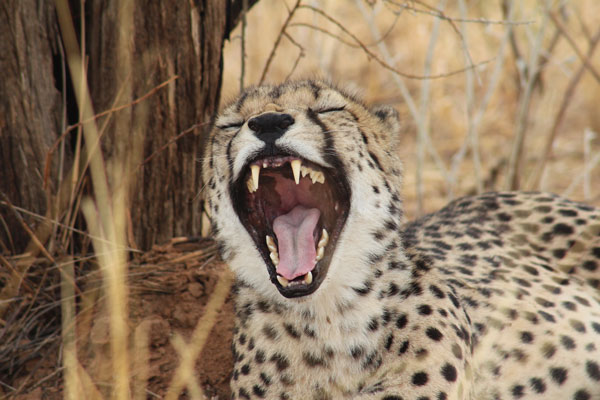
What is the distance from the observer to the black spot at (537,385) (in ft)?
7.87

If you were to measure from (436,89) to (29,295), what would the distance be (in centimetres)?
367

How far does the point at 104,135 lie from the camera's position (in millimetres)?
2795

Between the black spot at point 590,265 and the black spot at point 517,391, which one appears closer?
the black spot at point 517,391

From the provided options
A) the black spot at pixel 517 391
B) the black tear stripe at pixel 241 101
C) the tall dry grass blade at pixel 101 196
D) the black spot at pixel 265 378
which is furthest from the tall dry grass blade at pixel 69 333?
the black spot at pixel 517 391

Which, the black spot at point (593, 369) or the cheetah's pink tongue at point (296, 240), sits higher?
the cheetah's pink tongue at point (296, 240)

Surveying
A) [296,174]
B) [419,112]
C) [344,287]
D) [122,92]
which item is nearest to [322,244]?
[344,287]

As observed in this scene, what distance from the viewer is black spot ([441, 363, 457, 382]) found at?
6.56 feet

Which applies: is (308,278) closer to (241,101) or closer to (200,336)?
(241,101)

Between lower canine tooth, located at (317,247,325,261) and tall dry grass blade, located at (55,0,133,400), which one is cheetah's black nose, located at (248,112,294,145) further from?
tall dry grass blade, located at (55,0,133,400)

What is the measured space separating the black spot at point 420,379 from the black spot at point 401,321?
0.14 m

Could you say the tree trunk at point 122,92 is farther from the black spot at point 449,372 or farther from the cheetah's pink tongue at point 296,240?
the black spot at point 449,372

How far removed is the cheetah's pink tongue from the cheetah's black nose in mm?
291

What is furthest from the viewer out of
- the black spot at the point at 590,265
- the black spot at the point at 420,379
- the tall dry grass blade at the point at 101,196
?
the black spot at the point at 590,265

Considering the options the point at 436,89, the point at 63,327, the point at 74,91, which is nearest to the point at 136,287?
the point at 63,327
